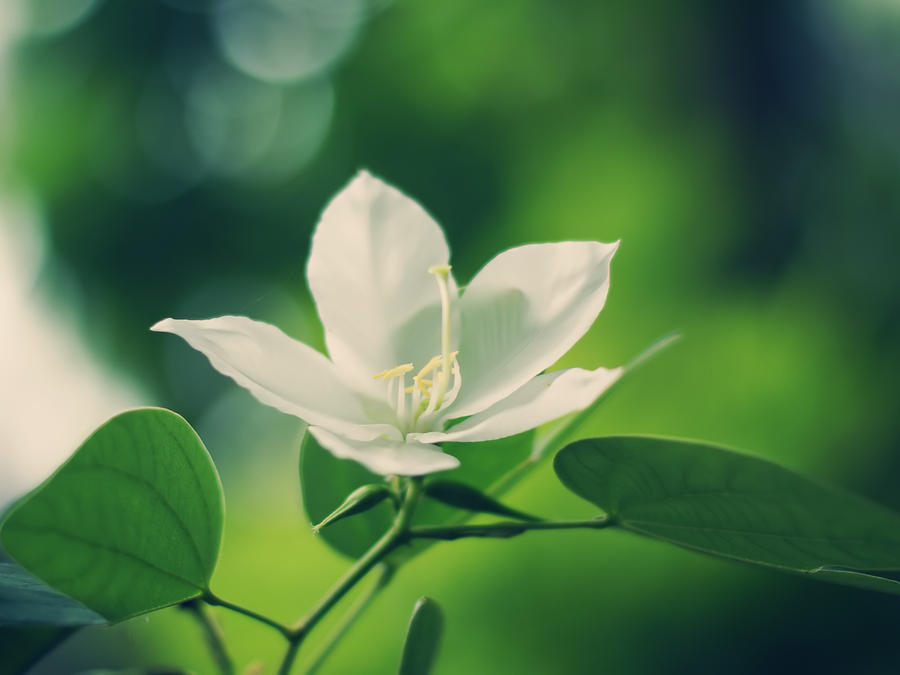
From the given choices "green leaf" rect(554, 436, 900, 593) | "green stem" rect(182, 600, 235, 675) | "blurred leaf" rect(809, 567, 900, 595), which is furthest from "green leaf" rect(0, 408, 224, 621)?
"blurred leaf" rect(809, 567, 900, 595)

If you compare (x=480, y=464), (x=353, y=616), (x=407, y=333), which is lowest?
(x=353, y=616)

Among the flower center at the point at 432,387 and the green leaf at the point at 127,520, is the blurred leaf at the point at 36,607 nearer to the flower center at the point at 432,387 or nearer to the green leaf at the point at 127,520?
the green leaf at the point at 127,520

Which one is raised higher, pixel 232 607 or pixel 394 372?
pixel 394 372

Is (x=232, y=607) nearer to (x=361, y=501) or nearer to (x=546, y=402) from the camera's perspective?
(x=361, y=501)

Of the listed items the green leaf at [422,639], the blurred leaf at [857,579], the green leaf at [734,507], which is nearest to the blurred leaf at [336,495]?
the green leaf at [422,639]

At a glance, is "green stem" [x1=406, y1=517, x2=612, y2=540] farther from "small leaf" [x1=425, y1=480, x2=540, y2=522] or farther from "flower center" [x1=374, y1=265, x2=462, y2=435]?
"flower center" [x1=374, y1=265, x2=462, y2=435]

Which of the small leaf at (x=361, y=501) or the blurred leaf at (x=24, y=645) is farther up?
the small leaf at (x=361, y=501)

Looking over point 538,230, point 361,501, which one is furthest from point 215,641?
point 538,230
